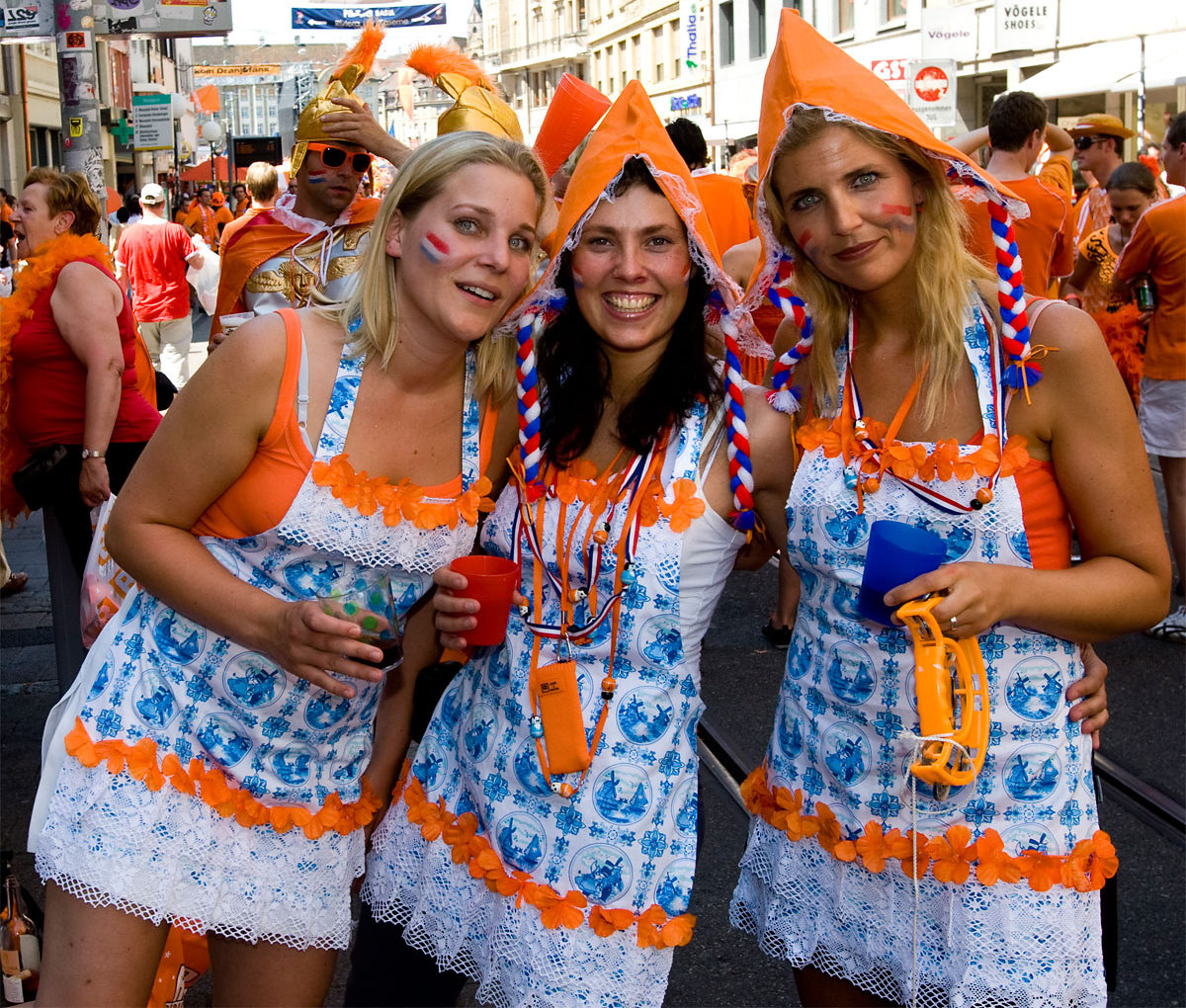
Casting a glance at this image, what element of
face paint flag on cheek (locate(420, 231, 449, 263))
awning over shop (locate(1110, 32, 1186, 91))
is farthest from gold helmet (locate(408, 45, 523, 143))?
awning over shop (locate(1110, 32, 1186, 91))

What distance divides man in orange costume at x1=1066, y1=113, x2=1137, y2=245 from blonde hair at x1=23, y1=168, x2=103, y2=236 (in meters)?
6.70

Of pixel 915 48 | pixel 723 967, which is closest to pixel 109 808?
pixel 723 967

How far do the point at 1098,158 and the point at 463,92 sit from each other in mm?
6175

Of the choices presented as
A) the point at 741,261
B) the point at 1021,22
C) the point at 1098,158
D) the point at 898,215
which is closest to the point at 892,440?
the point at 898,215

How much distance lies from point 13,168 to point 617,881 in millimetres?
27675

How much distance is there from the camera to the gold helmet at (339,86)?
4465 mm

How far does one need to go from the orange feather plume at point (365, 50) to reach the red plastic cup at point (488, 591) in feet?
9.78

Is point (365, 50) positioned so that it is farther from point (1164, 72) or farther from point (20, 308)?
point (1164, 72)

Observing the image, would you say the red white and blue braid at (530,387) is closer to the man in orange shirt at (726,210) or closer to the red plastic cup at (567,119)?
the red plastic cup at (567,119)

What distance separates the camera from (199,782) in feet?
7.20

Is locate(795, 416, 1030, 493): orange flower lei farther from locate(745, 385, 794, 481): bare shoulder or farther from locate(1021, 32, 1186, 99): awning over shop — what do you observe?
locate(1021, 32, 1186, 99): awning over shop

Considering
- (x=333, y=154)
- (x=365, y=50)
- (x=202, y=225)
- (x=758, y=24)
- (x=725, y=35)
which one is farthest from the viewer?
(x=725, y=35)

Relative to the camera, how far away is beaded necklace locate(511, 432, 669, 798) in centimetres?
212

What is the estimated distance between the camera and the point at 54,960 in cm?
212
